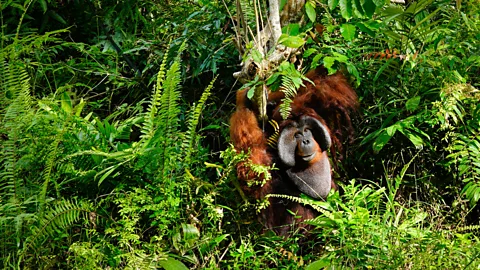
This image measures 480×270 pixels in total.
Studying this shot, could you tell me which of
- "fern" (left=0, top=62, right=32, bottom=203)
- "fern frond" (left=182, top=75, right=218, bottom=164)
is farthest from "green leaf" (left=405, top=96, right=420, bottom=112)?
"fern" (left=0, top=62, right=32, bottom=203)

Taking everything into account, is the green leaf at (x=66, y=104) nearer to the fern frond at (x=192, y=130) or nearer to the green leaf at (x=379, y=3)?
the fern frond at (x=192, y=130)

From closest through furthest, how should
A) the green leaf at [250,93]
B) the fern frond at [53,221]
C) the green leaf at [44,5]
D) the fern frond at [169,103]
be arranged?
1. the fern frond at [53,221]
2. the green leaf at [250,93]
3. the fern frond at [169,103]
4. the green leaf at [44,5]

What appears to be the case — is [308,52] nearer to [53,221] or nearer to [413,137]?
[413,137]

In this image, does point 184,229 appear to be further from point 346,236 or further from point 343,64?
point 343,64

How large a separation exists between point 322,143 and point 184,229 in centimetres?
81

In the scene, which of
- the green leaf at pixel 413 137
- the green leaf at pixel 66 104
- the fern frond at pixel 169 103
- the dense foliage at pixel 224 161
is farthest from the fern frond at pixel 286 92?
the green leaf at pixel 66 104

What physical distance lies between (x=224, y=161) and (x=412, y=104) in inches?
40.3

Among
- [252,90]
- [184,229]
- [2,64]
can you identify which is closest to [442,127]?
[252,90]

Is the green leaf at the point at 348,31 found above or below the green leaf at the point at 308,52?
above

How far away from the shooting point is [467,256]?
7.96ft

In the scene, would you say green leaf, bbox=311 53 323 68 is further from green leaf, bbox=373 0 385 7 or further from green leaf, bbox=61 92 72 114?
green leaf, bbox=61 92 72 114

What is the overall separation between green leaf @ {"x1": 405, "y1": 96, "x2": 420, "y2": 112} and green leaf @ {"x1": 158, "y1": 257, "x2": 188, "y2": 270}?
140 cm

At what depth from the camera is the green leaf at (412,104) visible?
3006 mm

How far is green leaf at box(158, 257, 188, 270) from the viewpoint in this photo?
8.27 ft
